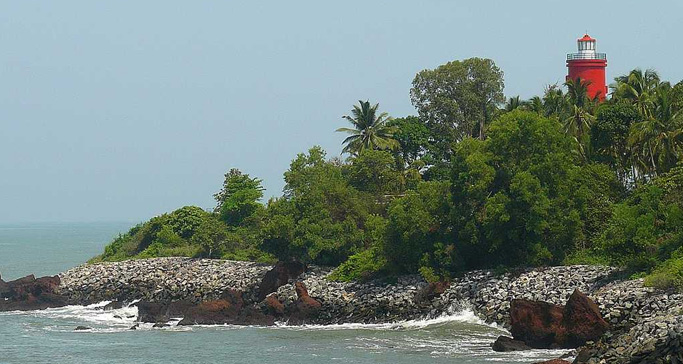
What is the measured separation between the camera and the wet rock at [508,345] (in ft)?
119

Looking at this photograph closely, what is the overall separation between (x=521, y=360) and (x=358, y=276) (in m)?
14.9

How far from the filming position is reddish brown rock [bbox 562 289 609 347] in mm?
35156

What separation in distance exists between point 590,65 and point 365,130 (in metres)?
14.9

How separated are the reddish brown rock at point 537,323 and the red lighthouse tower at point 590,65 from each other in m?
36.3

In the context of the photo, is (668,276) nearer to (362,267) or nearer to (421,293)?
(421,293)

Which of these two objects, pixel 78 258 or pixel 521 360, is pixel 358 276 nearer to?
pixel 521 360

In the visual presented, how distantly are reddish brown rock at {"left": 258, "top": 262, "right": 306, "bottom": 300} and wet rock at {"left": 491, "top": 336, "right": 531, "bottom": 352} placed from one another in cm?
1504

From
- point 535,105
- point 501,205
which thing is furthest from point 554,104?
point 501,205

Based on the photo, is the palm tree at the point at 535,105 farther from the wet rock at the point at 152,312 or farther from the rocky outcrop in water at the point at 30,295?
the rocky outcrop in water at the point at 30,295

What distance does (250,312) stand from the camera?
1859 inches

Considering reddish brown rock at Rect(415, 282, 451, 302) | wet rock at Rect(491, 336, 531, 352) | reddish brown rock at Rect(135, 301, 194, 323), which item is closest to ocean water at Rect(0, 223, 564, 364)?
wet rock at Rect(491, 336, 531, 352)

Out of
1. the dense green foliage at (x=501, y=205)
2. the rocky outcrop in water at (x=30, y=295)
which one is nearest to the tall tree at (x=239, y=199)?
the dense green foliage at (x=501, y=205)

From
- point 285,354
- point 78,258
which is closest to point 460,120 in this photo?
point 285,354

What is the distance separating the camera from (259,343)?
41.2 meters
